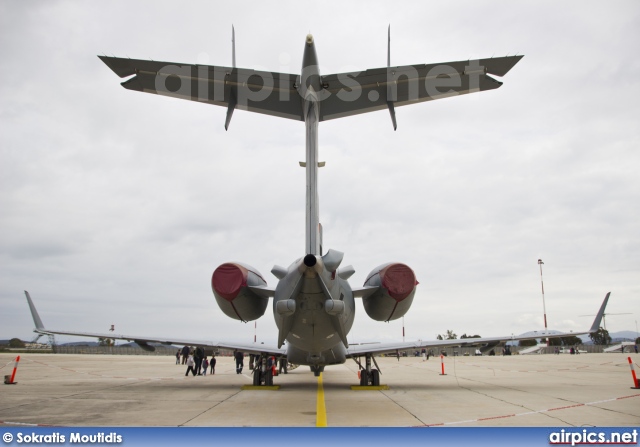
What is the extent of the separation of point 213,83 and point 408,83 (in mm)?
3196

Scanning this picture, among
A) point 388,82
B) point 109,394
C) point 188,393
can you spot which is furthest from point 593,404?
point 109,394

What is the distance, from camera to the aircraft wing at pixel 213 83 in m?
7.66

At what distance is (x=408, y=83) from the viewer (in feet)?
26.3

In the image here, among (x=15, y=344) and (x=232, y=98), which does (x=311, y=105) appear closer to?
(x=232, y=98)

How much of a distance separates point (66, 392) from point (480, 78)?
1359cm

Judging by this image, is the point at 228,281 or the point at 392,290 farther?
the point at 392,290

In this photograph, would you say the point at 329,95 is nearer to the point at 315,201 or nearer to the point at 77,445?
the point at 315,201

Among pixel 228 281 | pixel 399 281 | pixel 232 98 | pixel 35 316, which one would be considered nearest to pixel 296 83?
pixel 232 98

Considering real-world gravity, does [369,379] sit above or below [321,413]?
below

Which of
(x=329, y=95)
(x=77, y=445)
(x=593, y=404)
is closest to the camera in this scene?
(x=77, y=445)

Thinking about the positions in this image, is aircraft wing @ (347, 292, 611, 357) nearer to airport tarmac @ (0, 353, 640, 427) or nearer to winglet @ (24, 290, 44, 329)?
airport tarmac @ (0, 353, 640, 427)

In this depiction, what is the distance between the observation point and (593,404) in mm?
11156

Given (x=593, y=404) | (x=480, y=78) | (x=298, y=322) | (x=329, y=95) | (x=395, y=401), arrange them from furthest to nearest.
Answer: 1. (x=395, y=401)
2. (x=593, y=404)
3. (x=298, y=322)
4. (x=329, y=95)
5. (x=480, y=78)
